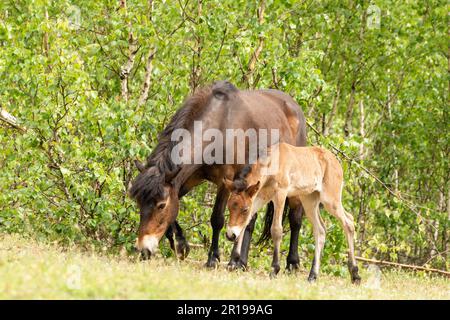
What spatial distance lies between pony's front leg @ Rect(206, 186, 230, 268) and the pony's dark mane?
1049 millimetres

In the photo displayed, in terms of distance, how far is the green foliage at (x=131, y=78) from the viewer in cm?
998

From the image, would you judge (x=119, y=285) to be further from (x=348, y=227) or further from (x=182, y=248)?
(x=348, y=227)

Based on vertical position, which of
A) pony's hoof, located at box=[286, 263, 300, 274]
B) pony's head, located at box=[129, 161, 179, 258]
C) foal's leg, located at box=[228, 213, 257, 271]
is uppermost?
pony's head, located at box=[129, 161, 179, 258]

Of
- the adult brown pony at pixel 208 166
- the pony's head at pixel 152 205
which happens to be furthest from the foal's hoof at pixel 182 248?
the pony's head at pixel 152 205

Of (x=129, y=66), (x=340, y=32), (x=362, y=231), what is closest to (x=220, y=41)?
(x=129, y=66)

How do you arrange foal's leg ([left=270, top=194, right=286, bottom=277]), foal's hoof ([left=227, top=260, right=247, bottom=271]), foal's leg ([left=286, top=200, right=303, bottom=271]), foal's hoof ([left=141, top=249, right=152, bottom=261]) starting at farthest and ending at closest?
foal's leg ([left=286, top=200, right=303, bottom=271])
foal's hoof ([left=227, top=260, right=247, bottom=271])
foal's leg ([left=270, top=194, right=286, bottom=277])
foal's hoof ([left=141, top=249, right=152, bottom=261])

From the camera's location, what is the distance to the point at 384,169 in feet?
→ 55.2

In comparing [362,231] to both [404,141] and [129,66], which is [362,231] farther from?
[129,66]

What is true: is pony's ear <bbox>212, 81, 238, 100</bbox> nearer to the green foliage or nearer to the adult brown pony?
the adult brown pony

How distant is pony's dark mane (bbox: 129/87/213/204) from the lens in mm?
8695

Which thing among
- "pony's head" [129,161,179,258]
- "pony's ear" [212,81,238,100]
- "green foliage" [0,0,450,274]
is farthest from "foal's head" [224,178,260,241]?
"green foliage" [0,0,450,274]

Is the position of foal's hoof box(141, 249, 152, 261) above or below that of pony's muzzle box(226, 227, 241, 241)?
below

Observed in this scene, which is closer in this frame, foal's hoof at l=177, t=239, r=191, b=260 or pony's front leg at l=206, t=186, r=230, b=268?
pony's front leg at l=206, t=186, r=230, b=268

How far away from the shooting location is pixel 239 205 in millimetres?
8633
